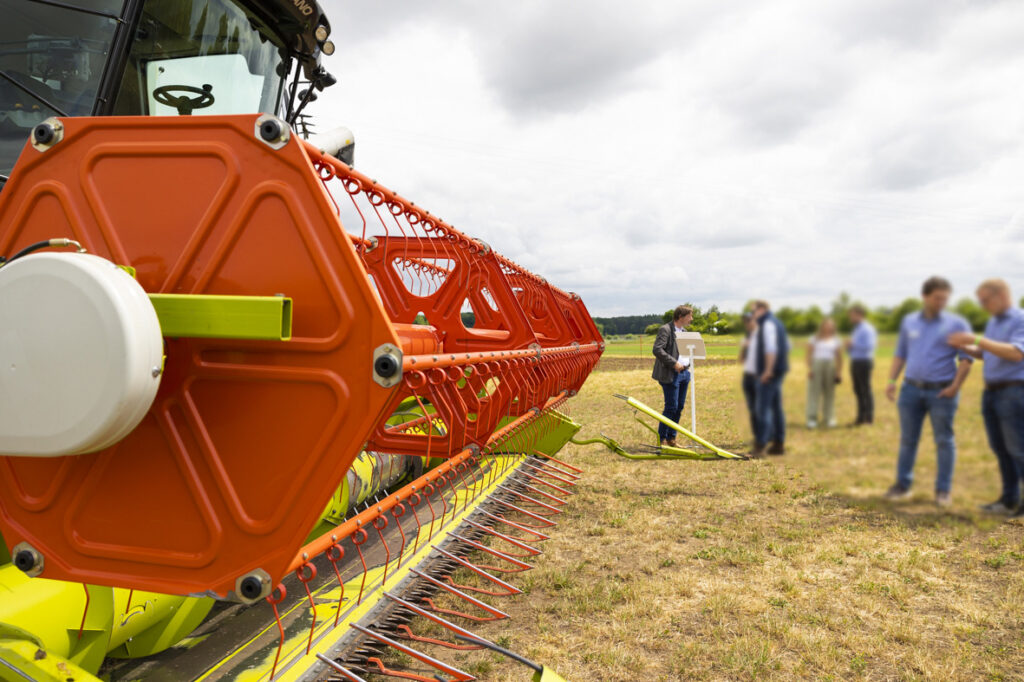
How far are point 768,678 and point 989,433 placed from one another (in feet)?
11.1

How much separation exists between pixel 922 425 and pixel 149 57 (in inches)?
171

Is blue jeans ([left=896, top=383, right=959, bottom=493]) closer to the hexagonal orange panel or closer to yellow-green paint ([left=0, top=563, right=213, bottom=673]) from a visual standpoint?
the hexagonal orange panel

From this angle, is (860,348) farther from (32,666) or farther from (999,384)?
(32,666)

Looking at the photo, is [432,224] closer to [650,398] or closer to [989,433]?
[989,433]

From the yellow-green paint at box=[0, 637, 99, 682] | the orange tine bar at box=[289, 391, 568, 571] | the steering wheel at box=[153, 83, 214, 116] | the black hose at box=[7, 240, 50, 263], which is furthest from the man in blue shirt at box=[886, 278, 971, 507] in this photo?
the steering wheel at box=[153, 83, 214, 116]

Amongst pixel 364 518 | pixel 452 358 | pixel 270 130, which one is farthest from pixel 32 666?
pixel 270 130

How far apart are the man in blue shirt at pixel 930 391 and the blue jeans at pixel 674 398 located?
8.34m

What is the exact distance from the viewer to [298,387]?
193 centimetres

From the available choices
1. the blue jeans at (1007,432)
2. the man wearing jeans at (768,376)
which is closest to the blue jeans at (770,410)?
the man wearing jeans at (768,376)

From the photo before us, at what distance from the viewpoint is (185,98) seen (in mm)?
4070

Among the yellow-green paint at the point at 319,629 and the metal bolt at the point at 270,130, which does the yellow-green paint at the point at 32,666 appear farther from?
the metal bolt at the point at 270,130

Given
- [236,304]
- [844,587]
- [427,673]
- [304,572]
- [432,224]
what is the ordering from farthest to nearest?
[432,224], [844,587], [427,673], [304,572], [236,304]

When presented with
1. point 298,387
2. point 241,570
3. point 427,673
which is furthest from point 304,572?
point 427,673

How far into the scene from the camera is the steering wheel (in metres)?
3.89
